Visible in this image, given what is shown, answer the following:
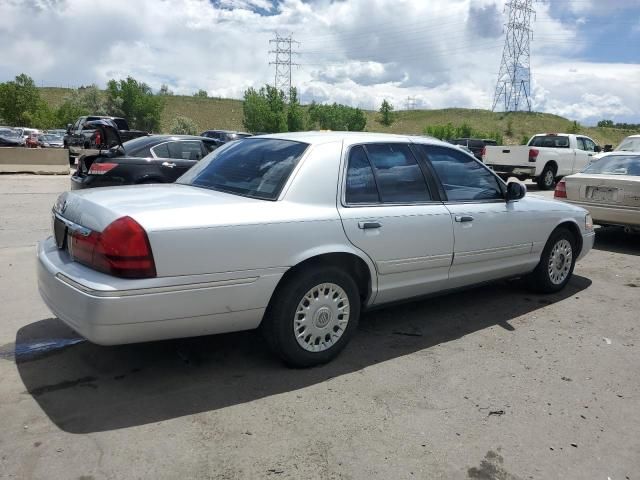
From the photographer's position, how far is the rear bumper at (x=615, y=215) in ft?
25.7

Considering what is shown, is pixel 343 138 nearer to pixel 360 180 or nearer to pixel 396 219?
pixel 360 180

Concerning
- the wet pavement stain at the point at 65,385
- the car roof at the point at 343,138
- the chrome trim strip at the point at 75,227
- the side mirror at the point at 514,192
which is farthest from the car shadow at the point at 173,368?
the car roof at the point at 343,138

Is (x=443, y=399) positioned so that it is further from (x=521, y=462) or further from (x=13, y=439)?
(x=13, y=439)

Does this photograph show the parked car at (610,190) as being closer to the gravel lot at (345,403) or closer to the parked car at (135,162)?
the gravel lot at (345,403)

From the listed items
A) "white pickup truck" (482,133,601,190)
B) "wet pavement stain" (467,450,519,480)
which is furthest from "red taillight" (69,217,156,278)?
"white pickup truck" (482,133,601,190)

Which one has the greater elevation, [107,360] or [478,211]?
[478,211]

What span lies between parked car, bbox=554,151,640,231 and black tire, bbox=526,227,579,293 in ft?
8.89

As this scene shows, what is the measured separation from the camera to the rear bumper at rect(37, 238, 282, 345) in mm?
2998

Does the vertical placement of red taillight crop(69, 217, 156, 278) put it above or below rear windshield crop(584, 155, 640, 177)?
below

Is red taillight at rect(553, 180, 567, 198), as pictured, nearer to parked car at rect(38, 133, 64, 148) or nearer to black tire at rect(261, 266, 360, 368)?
black tire at rect(261, 266, 360, 368)

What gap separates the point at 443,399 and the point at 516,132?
108757mm

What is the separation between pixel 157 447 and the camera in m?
2.83

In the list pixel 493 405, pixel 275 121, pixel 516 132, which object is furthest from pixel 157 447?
pixel 516 132

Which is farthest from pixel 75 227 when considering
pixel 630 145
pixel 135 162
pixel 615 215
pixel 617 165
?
pixel 630 145
